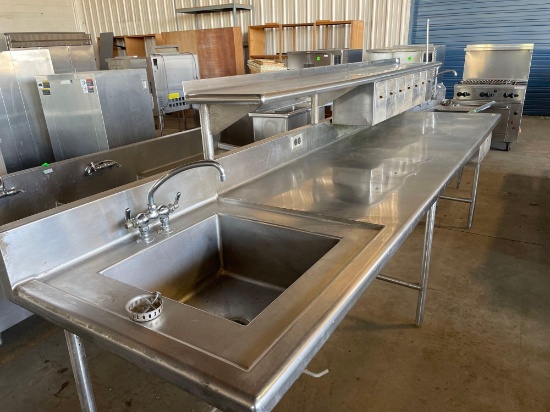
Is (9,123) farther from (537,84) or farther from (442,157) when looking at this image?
(537,84)

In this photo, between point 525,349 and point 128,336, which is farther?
point 525,349

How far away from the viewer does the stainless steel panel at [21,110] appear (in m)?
2.84

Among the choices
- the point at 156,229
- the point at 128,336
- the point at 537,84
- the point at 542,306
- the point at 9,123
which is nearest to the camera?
the point at 128,336

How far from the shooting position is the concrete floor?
5.46 ft

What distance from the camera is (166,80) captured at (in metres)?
4.33

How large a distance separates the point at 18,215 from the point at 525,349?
2.45 metres

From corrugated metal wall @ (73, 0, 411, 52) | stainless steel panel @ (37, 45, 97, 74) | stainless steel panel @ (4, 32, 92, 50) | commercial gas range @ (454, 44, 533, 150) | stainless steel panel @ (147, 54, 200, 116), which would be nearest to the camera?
stainless steel panel @ (37, 45, 97, 74)

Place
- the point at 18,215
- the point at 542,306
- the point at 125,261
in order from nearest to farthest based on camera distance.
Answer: the point at 125,261 → the point at 18,215 → the point at 542,306

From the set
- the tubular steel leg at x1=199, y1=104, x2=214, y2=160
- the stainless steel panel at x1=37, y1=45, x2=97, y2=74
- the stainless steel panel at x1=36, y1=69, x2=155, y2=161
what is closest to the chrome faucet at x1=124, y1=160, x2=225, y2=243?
the tubular steel leg at x1=199, y1=104, x2=214, y2=160

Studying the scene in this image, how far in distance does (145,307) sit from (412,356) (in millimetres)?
1440

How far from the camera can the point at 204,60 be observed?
7.55 meters

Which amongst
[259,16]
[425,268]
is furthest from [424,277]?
[259,16]

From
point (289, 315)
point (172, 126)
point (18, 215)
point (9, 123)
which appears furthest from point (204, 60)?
point (289, 315)

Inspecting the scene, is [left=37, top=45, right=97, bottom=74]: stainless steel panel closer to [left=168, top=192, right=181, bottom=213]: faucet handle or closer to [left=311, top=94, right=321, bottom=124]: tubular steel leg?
[left=311, top=94, right=321, bottom=124]: tubular steel leg
